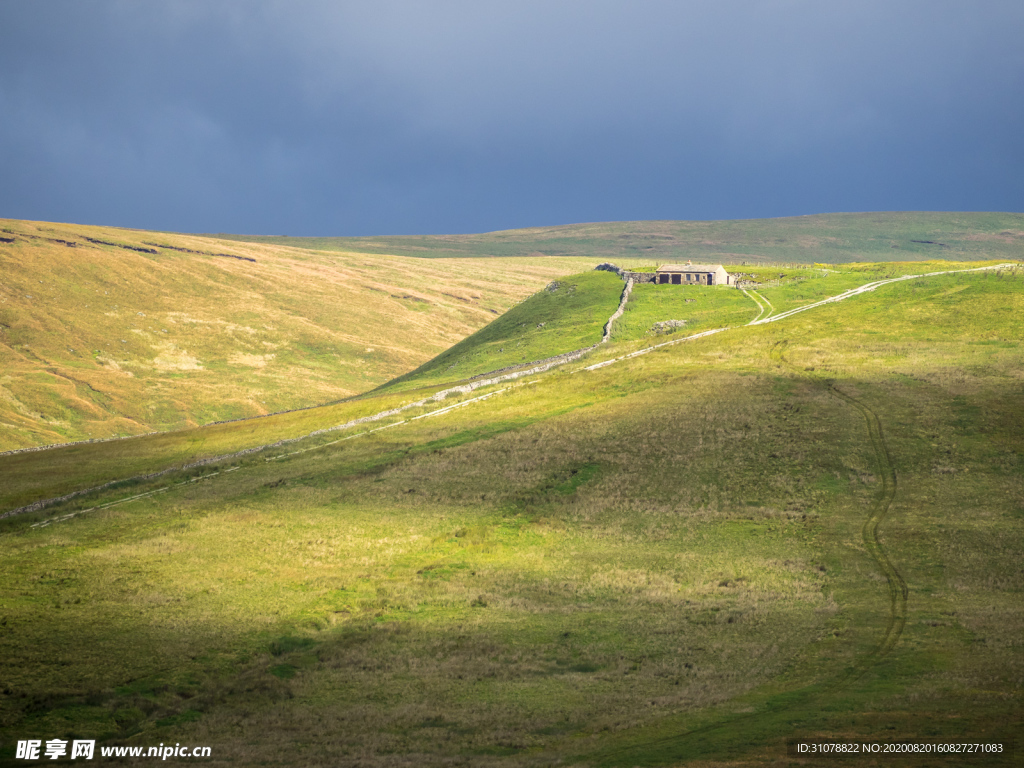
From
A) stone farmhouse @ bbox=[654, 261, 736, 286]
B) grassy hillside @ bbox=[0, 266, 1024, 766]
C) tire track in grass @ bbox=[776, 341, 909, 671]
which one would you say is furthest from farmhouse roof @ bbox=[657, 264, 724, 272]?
tire track in grass @ bbox=[776, 341, 909, 671]

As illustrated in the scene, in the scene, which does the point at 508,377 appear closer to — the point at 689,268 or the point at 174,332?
the point at 689,268

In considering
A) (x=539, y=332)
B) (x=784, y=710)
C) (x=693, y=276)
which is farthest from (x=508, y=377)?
(x=784, y=710)

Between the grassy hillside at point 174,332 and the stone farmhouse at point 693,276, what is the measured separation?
52902mm

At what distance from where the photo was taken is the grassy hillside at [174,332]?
107 meters

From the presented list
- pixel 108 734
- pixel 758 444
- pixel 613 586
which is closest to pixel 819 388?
pixel 758 444

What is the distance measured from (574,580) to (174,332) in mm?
119667

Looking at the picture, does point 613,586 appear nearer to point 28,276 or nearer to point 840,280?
point 840,280

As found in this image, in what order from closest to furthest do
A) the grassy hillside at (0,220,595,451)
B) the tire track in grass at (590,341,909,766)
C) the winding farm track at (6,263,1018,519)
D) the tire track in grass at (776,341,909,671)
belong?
1. the tire track in grass at (590,341,909,766)
2. the tire track in grass at (776,341,909,671)
3. the winding farm track at (6,263,1018,519)
4. the grassy hillside at (0,220,595,451)

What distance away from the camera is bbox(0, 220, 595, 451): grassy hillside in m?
107

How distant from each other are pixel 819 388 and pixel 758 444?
32.9 ft

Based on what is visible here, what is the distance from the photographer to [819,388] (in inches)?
2074

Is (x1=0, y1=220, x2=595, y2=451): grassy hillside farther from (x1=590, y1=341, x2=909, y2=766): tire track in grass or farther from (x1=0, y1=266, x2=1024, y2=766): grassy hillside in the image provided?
(x1=590, y1=341, x2=909, y2=766): tire track in grass

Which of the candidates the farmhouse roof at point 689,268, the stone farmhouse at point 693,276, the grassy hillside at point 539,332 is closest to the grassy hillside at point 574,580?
the grassy hillside at point 539,332

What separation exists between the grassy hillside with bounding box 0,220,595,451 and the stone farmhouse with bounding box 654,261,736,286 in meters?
52.9
